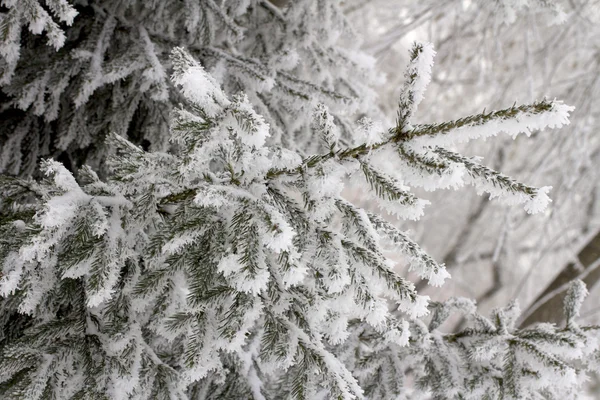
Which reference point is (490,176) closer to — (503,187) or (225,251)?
(503,187)

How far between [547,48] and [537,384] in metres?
3.47

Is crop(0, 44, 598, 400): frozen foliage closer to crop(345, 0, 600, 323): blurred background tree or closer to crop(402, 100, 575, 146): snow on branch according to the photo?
crop(402, 100, 575, 146): snow on branch

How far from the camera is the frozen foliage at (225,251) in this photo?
1.01m

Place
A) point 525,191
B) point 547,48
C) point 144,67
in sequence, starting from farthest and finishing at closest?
1. point 547,48
2. point 144,67
3. point 525,191

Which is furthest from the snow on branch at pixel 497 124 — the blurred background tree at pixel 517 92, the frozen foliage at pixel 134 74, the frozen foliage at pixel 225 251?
the blurred background tree at pixel 517 92

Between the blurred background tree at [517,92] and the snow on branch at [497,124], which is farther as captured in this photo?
the blurred background tree at [517,92]

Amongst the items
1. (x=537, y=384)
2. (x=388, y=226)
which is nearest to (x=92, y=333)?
(x=388, y=226)

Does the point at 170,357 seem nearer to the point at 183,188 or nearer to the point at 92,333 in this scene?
the point at 92,333

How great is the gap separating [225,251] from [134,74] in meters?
1.29

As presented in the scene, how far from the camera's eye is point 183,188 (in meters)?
1.29

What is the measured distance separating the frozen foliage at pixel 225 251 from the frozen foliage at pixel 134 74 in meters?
0.59

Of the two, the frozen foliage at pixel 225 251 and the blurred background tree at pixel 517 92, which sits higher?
the blurred background tree at pixel 517 92

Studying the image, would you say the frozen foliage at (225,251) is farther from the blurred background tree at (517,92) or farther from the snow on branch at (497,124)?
the blurred background tree at (517,92)

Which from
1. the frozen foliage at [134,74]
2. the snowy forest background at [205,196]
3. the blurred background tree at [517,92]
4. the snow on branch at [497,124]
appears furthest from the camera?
the blurred background tree at [517,92]
